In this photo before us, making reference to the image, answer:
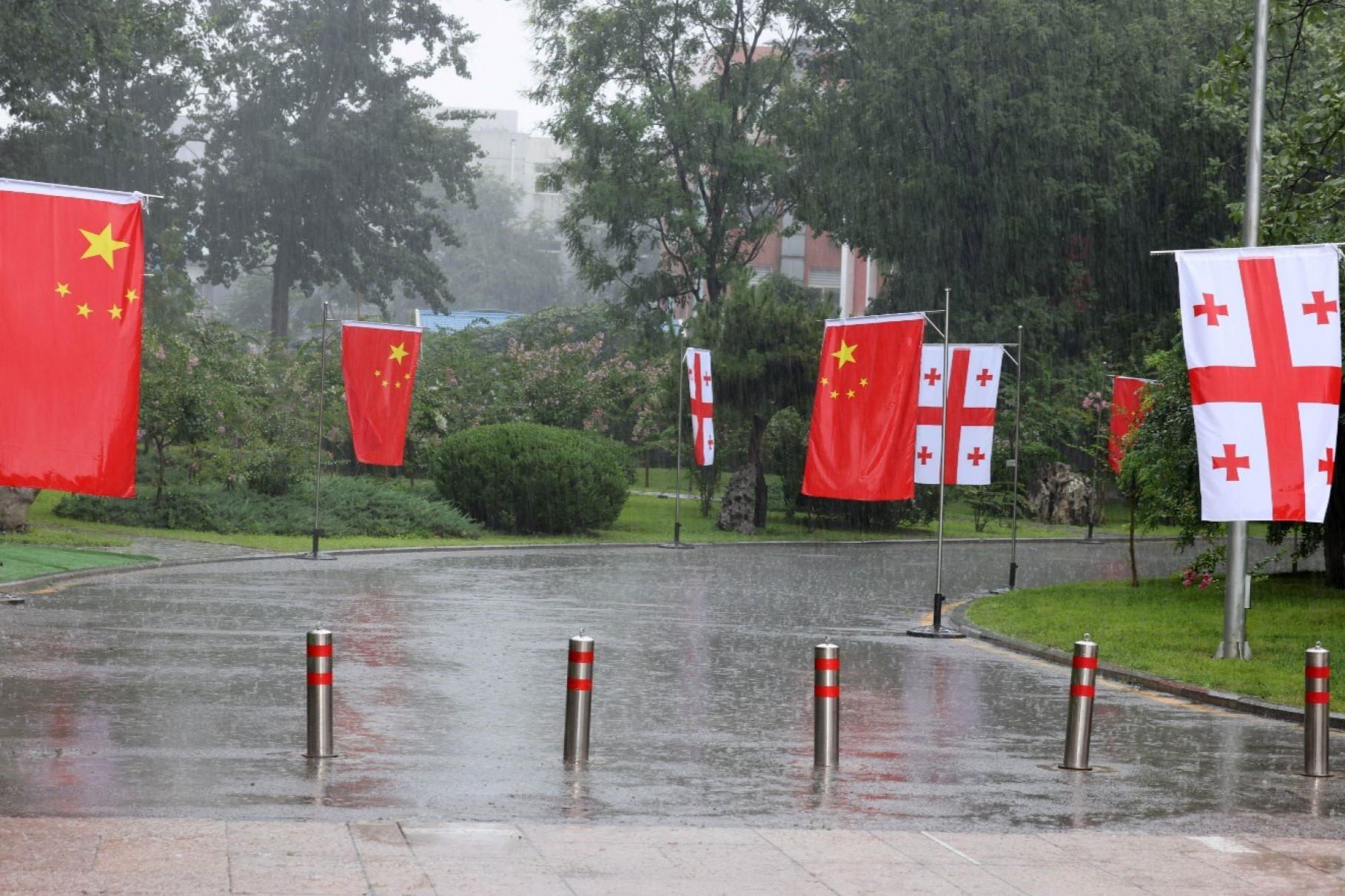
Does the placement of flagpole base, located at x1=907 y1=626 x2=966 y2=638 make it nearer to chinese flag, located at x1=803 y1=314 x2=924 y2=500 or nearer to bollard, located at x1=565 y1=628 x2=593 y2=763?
chinese flag, located at x1=803 y1=314 x2=924 y2=500

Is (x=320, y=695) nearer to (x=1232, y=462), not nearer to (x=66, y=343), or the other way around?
(x=66, y=343)

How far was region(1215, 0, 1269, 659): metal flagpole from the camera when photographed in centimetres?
1781

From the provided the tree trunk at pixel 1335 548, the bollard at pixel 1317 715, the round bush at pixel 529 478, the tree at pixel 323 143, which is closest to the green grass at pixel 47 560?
the round bush at pixel 529 478

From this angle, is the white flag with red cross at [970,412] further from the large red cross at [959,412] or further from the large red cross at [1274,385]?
the large red cross at [1274,385]

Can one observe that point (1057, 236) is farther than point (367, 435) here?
Yes

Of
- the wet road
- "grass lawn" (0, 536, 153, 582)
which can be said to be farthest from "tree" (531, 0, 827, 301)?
the wet road

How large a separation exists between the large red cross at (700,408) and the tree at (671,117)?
17984mm

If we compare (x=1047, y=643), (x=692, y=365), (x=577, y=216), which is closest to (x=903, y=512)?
(x=692, y=365)

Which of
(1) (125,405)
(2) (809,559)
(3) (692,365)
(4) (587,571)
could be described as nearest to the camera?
(1) (125,405)

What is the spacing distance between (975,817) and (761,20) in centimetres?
5148

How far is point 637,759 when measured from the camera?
11.0 meters

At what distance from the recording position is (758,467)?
44.7m

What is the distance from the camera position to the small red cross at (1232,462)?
16.0 meters

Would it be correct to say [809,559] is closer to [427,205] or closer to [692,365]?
[692,365]
